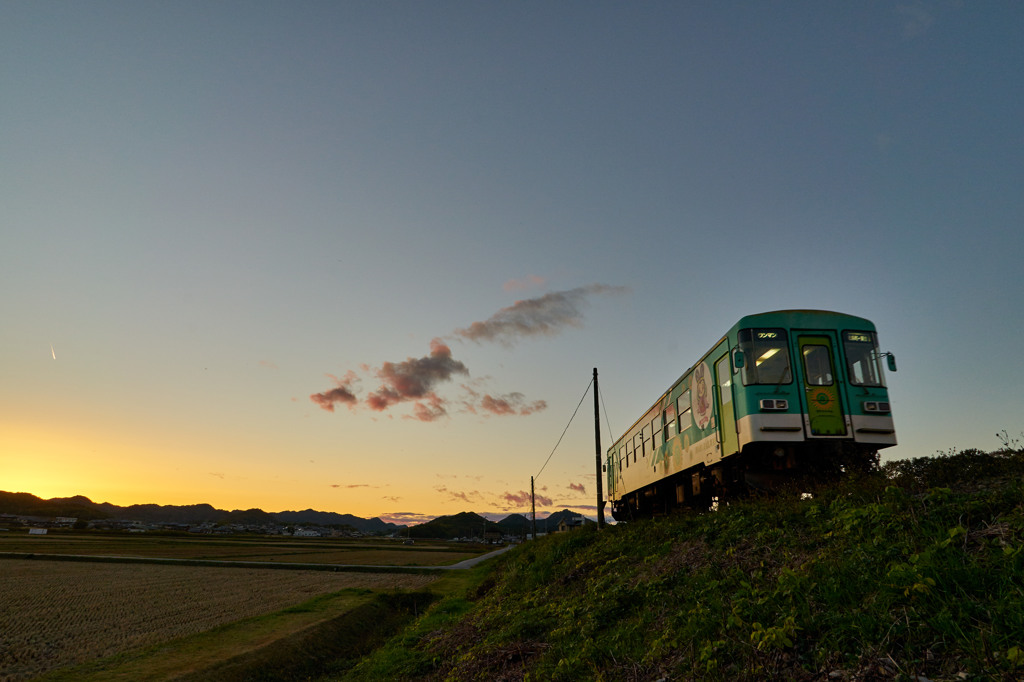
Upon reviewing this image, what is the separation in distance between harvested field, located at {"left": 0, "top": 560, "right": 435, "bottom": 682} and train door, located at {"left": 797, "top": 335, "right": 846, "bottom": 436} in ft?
73.4

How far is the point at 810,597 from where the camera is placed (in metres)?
6.21

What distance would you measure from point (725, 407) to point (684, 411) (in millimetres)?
3940

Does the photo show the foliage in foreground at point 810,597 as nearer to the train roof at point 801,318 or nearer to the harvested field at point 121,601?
the train roof at point 801,318

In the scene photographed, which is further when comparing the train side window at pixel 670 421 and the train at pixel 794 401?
the train side window at pixel 670 421

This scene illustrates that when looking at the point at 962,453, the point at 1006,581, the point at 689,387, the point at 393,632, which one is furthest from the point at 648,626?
the point at 393,632

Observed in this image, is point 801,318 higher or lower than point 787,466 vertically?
higher

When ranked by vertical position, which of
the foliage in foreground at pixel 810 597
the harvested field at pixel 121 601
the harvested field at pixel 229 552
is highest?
the foliage in foreground at pixel 810 597

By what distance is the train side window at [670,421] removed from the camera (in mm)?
20305

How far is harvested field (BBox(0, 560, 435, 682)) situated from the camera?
18719mm

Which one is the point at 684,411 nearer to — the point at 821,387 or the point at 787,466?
the point at 787,466

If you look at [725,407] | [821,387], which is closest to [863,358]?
[821,387]

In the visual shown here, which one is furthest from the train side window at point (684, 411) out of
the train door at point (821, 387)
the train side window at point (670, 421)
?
the train door at point (821, 387)

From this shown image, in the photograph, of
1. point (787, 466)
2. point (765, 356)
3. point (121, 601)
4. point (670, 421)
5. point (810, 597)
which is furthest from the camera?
point (121, 601)

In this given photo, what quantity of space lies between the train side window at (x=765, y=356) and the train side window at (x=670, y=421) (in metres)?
6.30
